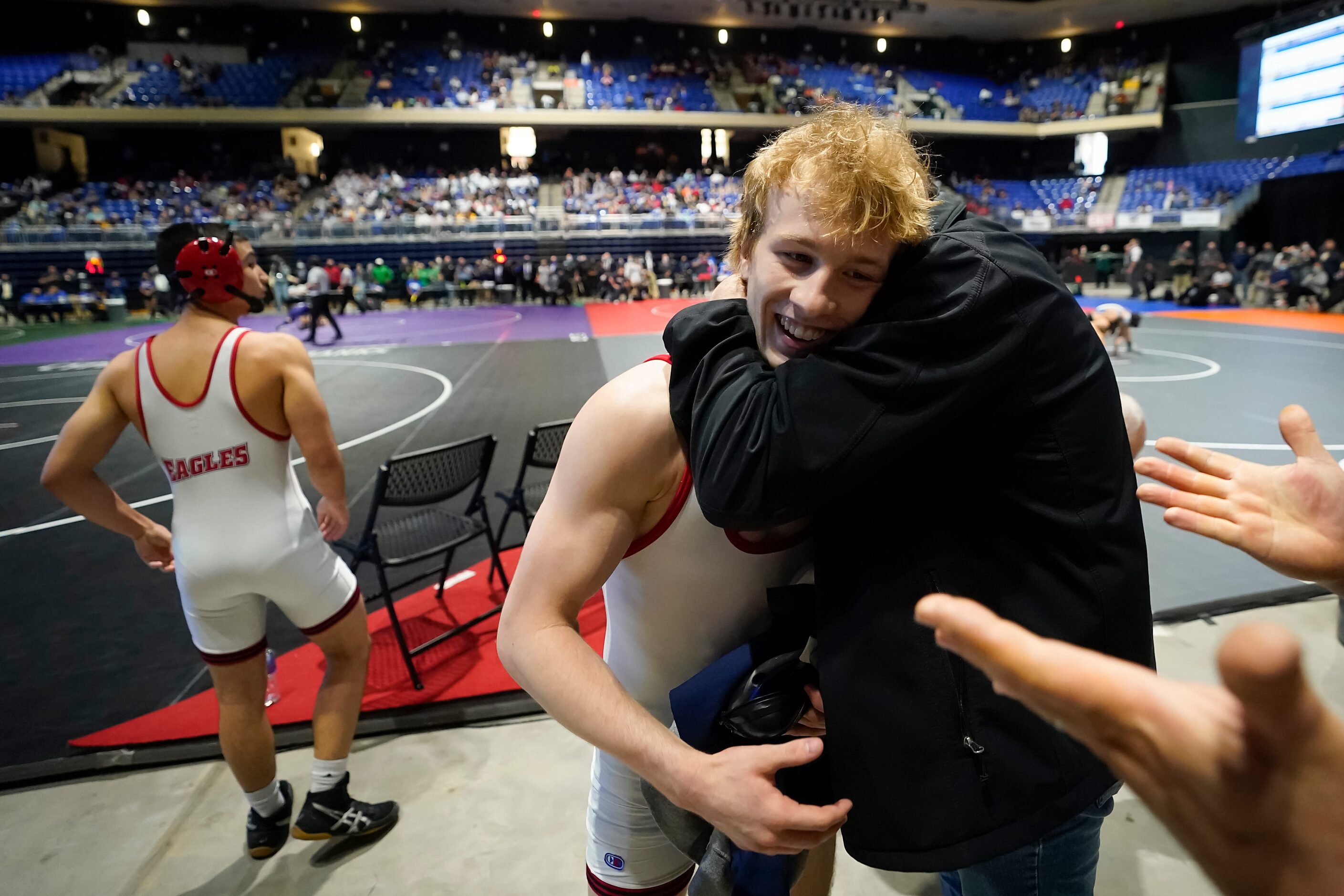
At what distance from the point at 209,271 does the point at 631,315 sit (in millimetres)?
15388

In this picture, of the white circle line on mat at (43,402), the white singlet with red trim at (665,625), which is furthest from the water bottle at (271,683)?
the white circle line on mat at (43,402)

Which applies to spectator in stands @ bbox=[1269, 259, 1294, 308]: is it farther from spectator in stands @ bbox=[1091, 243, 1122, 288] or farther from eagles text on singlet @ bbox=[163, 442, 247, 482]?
eagles text on singlet @ bbox=[163, 442, 247, 482]

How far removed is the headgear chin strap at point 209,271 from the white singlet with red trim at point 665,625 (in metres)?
1.75

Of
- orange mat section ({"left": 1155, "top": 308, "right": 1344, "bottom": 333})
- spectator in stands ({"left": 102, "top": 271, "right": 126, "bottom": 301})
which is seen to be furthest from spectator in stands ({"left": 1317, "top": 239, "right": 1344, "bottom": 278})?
spectator in stands ({"left": 102, "top": 271, "right": 126, "bottom": 301})

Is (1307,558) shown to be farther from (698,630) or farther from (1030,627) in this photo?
(698,630)

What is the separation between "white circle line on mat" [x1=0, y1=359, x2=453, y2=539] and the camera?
511cm

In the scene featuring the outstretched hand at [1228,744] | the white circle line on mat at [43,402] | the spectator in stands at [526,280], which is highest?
the spectator in stands at [526,280]

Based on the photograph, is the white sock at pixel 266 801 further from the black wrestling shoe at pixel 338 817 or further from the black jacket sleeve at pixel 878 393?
the black jacket sleeve at pixel 878 393

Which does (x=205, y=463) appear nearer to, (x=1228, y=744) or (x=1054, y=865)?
(x=1054, y=865)

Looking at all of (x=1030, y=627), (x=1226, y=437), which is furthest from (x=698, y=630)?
(x=1226, y=437)

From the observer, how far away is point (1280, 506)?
4.13ft

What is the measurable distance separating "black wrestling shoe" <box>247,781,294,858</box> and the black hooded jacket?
7.20 ft

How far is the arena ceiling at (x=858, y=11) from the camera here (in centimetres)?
2855

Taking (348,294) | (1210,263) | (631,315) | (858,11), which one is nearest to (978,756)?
(631,315)
